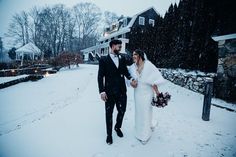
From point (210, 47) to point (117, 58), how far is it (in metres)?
8.61

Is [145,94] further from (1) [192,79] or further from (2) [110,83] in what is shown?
(1) [192,79]

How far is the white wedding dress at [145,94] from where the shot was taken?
13.5 feet

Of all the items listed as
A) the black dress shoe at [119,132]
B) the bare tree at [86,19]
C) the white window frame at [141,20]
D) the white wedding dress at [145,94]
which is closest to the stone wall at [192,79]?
the white wedding dress at [145,94]

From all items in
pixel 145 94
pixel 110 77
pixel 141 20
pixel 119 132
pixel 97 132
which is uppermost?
pixel 141 20

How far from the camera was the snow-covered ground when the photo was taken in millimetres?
3863

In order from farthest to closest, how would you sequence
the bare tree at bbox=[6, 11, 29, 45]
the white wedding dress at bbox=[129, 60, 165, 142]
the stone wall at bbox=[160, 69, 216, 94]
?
the bare tree at bbox=[6, 11, 29, 45] < the stone wall at bbox=[160, 69, 216, 94] < the white wedding dress at bbox=[129, 60, 165, 142]

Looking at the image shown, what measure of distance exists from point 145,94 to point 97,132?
64.0 inches

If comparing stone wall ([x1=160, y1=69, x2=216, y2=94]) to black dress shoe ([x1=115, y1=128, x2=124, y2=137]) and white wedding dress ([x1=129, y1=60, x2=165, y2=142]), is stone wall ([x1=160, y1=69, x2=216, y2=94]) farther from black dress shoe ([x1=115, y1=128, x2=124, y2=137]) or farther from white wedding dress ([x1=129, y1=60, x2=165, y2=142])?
black dress shoe ([x1=115, y1=128, x2=124, y2=137])

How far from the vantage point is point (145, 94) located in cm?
419

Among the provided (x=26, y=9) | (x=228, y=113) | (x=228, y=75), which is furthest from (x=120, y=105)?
(x=26, y=9)

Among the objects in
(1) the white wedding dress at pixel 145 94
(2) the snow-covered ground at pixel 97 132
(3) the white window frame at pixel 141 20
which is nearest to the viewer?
(2) the snow-covered ground at pixel 97 132

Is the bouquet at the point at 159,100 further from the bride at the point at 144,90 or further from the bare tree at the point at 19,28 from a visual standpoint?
the bare tree at the point at 19,28

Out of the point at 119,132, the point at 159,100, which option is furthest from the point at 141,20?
the point at 119,132

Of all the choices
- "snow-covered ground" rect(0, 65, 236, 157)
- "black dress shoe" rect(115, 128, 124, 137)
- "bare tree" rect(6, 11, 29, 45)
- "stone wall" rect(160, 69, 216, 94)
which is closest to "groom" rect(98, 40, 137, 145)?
"black dress shoe" rect(115, 128, 124, 137)
